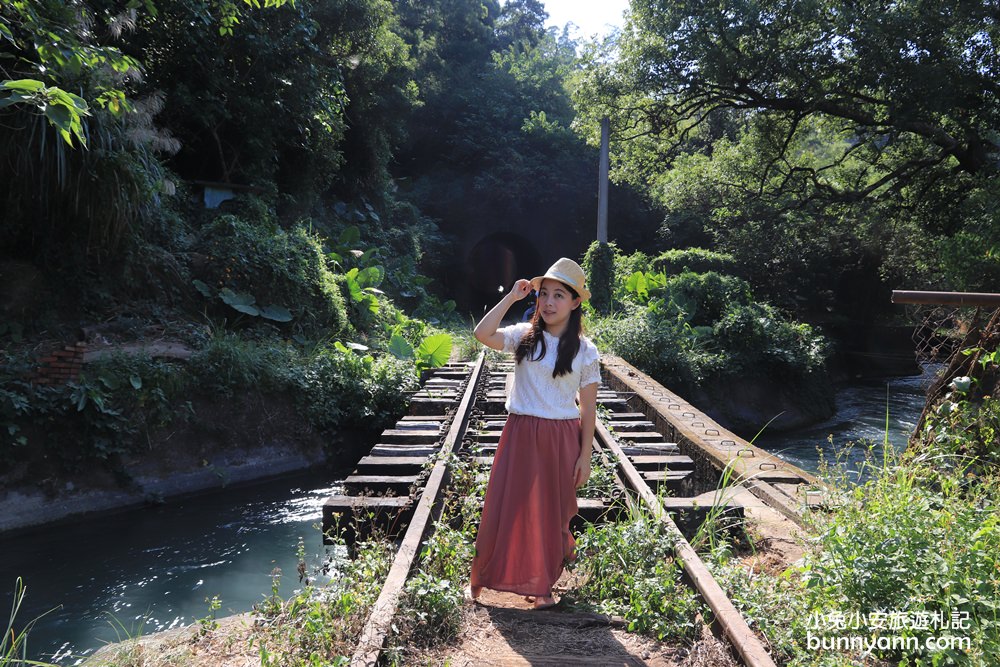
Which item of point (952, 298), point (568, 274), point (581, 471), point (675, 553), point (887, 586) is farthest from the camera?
point (952, 298)

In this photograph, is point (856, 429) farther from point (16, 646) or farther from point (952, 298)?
point (16, 646)

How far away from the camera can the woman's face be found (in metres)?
3.11

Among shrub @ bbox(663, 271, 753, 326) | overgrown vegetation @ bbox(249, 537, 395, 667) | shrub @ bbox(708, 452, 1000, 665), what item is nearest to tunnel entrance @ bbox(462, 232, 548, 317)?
shrub @ bbox(663, 271, 753, 326)

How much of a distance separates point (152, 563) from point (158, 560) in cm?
7

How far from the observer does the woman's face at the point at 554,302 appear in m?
3.11

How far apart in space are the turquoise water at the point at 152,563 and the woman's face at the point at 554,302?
3.07m

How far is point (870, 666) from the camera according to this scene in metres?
2.61

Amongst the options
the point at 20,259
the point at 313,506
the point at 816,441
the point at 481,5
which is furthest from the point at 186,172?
the point at 481,5

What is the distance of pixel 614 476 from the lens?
4.63 m

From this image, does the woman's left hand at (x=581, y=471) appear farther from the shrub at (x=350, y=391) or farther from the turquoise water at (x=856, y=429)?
the turquoise water at (x=856, y=429)

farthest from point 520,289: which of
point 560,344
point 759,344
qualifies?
point 759,344

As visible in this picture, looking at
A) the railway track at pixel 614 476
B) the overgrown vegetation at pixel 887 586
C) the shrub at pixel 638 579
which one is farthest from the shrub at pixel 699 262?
the shrub at pixel 638 579

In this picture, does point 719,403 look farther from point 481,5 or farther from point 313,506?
point 481,5

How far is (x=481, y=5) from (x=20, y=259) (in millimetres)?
26920
